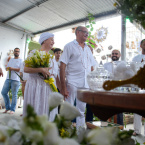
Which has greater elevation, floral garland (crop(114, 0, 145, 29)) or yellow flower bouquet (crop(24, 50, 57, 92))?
floral garland (crop(114, 0, 145, 29))

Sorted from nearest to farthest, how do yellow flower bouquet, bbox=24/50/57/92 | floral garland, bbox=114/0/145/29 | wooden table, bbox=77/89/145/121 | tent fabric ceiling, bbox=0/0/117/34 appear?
wooden table, bbox=77/89/145/121
floral garland, bbox=114/0/145/29
yellow flower bouquet, bbox=24/50/57/92
tent fabric ceiling, bbox=0/0/117/34

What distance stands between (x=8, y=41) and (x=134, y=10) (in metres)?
6.52

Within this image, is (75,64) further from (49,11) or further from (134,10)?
(49,11)

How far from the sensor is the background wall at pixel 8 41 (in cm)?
633

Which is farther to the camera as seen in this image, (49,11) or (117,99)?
(49,11)

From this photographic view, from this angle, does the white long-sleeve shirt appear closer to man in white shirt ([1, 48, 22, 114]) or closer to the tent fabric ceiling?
the tent fabric ceiling

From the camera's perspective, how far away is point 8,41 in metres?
6.57

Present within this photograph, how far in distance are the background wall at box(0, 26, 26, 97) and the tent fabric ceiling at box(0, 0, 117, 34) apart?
51 centimetres

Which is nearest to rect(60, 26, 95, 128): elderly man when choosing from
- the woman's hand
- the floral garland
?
the woman's hand

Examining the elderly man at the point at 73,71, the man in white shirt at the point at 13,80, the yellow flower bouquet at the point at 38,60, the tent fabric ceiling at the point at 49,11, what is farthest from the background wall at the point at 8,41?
the yellow flower bouquet at the point at 38,60

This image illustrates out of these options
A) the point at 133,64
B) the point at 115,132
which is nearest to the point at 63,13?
the point at 133,64

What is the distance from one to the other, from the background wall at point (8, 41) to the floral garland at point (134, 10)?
616 centimetres

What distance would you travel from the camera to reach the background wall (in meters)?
6.33

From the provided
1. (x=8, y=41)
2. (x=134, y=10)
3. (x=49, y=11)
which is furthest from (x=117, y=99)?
(x=8, y=41)
